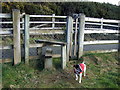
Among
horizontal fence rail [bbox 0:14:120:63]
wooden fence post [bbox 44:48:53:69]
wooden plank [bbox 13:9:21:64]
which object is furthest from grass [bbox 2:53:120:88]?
horizontal fence rail [bbox 0:14:120:63]

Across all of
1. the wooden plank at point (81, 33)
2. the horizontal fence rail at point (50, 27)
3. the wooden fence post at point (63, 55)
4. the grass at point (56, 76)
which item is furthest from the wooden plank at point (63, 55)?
the wooden plank at point (81, 33)

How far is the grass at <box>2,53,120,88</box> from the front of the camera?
494 cm

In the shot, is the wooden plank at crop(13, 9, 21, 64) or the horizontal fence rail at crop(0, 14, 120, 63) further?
the horizontal fence rail at crop(0, 14, 120, 63)

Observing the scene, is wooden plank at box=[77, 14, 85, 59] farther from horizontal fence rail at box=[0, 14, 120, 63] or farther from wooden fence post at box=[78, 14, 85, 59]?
horizontal fence rail at box=[0, 14, 120, 63]

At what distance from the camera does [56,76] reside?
5.28m

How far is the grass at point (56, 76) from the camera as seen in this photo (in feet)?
16.2

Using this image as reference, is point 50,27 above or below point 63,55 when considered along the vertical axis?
above

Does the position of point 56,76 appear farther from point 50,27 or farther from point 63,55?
point 50,27

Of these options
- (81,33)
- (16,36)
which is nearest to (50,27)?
(81,33)

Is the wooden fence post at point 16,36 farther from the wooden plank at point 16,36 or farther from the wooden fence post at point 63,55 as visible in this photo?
the wooden fence post at point 63,55

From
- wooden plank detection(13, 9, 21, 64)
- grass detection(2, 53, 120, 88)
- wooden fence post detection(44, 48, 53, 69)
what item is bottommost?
grass detection(2, 53, 120, 88)

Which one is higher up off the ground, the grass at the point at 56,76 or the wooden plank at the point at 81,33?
the wooden plank at the point at 81,33

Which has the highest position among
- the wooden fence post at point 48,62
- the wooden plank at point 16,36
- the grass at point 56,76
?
the wooden plank at point 16,36

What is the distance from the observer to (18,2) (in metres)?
13.8
